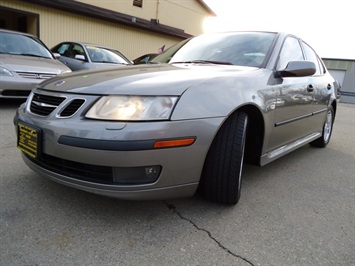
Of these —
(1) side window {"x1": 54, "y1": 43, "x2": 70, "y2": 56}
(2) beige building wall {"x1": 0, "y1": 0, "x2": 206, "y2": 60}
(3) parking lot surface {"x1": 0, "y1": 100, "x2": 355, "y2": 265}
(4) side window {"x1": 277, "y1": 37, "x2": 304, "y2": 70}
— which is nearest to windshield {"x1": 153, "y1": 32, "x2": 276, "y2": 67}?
(4) side window {"x1": 277, "y1": 37, "x2": 304, "y2": 70}

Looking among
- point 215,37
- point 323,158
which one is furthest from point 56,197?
point 323,158

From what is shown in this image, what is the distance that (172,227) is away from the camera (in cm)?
190

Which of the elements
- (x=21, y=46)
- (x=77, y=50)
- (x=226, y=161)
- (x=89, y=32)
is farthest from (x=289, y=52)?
(x=89, y=32)

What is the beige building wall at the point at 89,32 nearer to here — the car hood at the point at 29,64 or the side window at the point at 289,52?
the car hood at the point at 29,64

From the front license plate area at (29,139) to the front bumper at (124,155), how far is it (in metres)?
0.03

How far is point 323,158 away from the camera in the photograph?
12.6ft

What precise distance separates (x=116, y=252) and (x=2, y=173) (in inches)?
57.1

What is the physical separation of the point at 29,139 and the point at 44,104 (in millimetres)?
251

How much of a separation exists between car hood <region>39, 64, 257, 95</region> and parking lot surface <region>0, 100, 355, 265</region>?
80cm

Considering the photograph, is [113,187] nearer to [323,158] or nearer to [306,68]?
[306,68]

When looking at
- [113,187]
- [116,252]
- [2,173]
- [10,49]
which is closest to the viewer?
[116,252]

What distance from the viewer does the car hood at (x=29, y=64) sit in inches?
186

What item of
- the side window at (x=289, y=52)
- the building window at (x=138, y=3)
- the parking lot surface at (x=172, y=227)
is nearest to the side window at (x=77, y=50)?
the parking lot surface at (x=172, y=227)

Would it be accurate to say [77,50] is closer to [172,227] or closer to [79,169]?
[79,169]
